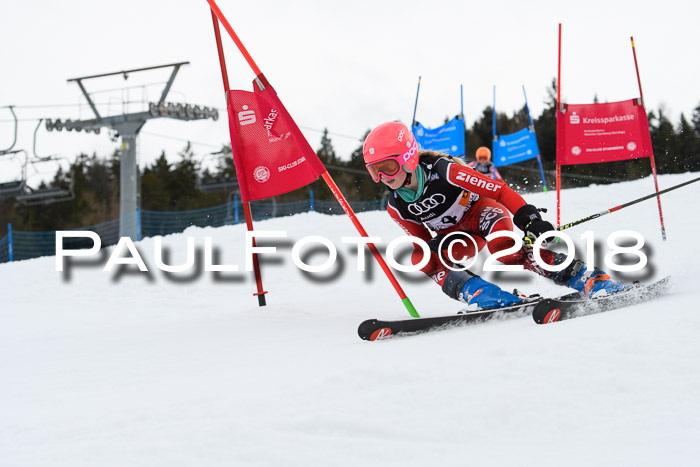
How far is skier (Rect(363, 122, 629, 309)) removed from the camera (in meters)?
3.78

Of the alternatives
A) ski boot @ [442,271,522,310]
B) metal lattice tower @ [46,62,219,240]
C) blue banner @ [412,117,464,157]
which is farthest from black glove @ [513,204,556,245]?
metal lattice tower @ [46,62,219,240]

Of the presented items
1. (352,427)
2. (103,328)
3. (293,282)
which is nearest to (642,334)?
(352,427)

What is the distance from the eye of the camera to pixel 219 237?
1030cm

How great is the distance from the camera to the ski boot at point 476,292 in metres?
3.70

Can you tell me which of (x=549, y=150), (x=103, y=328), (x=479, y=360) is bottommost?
(x=103, y=328)

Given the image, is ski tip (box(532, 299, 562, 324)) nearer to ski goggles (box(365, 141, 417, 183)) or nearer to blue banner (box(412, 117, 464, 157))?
ski goggles (box(365, 141, 417, 183))

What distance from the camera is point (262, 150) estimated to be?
17.6 ft

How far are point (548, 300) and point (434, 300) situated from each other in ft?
8.58

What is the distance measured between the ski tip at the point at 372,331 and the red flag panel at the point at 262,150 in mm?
2074

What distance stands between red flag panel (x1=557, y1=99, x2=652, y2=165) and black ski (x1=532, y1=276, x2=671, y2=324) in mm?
4150

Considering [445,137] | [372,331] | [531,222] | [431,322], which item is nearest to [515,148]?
[445,137]

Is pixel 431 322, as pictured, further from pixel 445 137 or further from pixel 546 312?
pixel 445 137

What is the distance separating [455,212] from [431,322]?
0.95m

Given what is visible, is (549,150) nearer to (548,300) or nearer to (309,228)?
(309,228)
